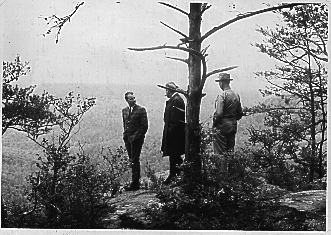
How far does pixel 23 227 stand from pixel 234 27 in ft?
7.87

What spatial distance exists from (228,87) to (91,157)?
1265mm

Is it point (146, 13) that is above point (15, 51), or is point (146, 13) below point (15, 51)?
above

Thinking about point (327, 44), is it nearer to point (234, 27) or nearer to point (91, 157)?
point (234, 27)

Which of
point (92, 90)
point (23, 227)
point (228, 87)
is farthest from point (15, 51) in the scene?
point (228, 87)

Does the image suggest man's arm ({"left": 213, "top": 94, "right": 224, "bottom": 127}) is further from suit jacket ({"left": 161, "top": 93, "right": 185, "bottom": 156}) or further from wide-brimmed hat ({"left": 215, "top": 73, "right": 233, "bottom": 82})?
suit jacket ({"left": 161, "top": 93, "right": 185, "bottom": 156})

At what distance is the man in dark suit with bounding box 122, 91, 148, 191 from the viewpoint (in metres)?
4.45

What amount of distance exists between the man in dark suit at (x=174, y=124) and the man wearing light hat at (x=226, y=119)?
274 millimetres

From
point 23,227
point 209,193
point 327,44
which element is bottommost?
point 23,227

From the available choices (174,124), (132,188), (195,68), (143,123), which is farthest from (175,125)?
(132,188)

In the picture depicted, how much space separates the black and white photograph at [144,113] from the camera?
175 inches

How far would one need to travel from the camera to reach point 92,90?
450 centimetres

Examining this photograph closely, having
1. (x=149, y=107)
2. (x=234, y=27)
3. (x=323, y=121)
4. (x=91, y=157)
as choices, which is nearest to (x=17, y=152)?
(x=91, y=157)

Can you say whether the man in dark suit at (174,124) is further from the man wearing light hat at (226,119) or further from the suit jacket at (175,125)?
the man wearing light hat at (226,119)

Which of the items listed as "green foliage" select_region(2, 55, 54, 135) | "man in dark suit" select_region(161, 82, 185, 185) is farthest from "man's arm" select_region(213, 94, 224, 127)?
"green foliage" select_region(2, 55, 54, 135)
